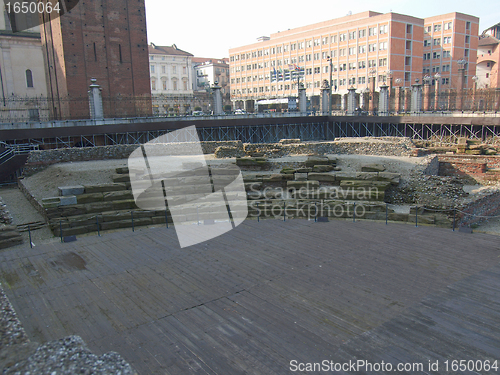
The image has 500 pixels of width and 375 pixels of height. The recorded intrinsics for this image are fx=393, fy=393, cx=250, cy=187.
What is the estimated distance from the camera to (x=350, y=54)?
67688mm

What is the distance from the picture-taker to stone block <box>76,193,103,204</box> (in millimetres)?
15975

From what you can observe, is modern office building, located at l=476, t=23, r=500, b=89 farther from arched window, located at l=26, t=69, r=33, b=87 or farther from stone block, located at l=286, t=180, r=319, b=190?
arched window, located at l=26, t=69, r=33, b=87

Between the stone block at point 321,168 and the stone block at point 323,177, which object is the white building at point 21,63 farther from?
the stone block at point 323,177

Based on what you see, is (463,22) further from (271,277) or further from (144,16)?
(271,277)

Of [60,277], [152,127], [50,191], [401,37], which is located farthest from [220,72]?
[60,277]

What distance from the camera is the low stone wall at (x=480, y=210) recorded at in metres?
15.1

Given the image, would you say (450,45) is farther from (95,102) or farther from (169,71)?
(95,102)

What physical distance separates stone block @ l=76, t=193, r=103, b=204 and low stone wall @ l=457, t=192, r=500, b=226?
1400 centimetres

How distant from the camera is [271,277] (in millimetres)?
9828

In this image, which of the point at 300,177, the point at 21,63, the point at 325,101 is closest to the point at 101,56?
the point at 21,63

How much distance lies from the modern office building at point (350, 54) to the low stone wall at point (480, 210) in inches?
1637

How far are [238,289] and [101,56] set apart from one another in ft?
129

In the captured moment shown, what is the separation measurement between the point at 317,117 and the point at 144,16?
72.4 feet

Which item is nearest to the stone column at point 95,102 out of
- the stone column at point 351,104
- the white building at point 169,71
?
the stone column at point 351,104
